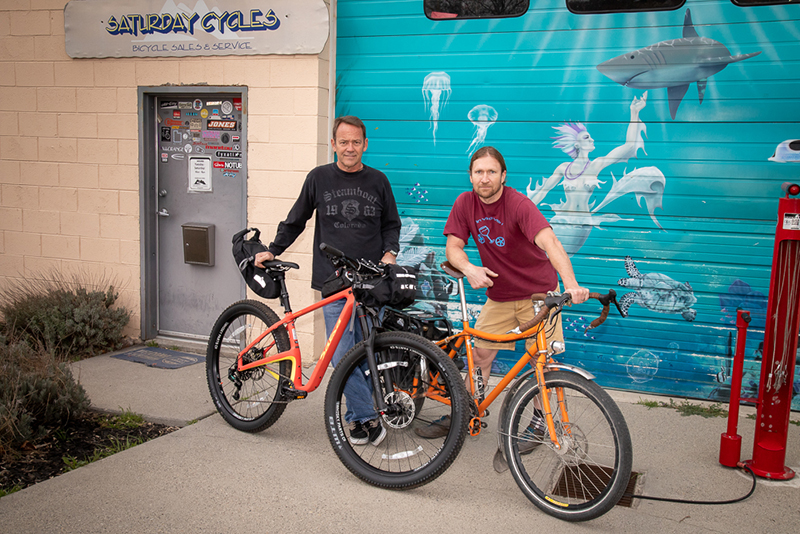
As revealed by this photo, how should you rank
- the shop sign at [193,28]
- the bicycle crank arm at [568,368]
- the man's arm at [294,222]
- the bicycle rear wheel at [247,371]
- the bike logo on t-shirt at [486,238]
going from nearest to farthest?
1. the bicycle crank arm at [568,368]
2. the bike logo on t-shirt at [486,238]
3. the bicycle rear wheel at [247,371]
4. the man's arm at [294,222]
5. the shop sign at [193,28]

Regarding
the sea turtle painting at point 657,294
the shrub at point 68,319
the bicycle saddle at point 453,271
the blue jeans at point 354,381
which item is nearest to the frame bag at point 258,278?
the blue jeans at point 354,381

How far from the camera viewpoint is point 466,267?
374 cm

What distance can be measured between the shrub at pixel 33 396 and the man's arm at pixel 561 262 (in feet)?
10.7

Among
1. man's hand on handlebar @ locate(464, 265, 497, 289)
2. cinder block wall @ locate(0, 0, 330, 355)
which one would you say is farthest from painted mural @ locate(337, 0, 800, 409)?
man's hand on handlebar @ locate(464, 265, 497, 289)

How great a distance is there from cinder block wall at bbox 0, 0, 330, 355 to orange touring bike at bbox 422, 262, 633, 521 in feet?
9.08

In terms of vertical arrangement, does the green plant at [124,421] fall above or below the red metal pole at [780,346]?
below

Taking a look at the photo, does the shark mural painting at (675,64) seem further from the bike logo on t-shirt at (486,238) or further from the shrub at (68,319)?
the shrub at (68,319)

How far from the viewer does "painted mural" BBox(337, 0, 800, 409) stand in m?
4.79

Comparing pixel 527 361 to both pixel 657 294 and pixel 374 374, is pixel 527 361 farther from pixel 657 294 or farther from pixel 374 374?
pixel 657 294

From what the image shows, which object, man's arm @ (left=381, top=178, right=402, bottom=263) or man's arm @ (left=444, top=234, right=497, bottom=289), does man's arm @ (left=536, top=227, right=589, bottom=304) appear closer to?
man's arm @ (left=444, top=234, right=497, bottom=289)

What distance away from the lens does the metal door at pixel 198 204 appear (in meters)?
6.06

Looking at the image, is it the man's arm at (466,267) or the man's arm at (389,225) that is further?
the man's arm at (389,225)

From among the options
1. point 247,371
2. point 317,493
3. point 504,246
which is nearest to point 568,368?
point 504,246

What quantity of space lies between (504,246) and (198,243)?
3.43 meters
